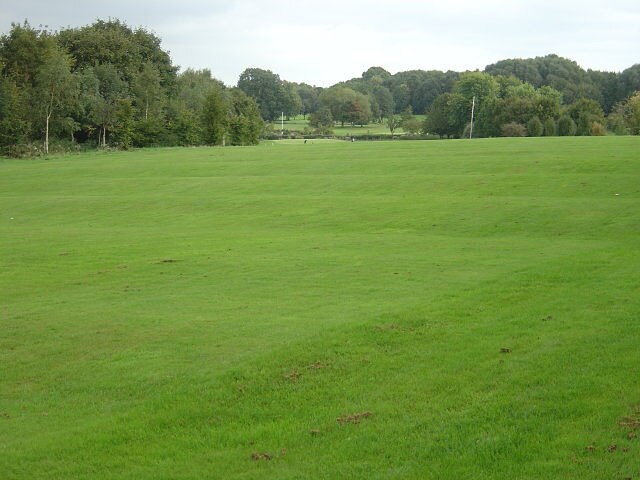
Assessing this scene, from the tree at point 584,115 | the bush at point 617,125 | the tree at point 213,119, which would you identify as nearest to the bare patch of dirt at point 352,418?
the tree at point 213,119

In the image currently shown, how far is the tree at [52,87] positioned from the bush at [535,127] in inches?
2257

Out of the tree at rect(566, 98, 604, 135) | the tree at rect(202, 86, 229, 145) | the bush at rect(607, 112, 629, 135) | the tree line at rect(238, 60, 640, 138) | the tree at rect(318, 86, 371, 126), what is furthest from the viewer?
the tree at rect(318, 86, 371, 126)

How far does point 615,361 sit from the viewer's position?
1012 centimetres

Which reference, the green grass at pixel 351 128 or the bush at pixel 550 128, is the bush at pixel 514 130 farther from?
the green grass at pixel 351 128

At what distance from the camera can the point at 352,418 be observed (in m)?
8.57

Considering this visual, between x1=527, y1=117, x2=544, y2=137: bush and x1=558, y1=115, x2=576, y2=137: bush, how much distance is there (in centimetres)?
243

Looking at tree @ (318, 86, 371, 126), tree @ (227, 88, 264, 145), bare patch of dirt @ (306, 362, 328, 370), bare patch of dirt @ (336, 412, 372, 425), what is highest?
tree @ (318, 86, 371, 126)

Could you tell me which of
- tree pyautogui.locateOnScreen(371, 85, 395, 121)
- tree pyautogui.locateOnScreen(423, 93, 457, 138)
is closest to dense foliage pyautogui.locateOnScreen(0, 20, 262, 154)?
tree pyautogui.locateOnScreen(423, 93, 457, 138)

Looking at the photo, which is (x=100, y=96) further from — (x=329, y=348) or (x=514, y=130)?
(x=329, y=348)

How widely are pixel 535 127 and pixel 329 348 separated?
9185 centimetres

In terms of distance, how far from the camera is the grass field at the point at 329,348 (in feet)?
25.4

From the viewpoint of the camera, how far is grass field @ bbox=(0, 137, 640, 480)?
7.74m

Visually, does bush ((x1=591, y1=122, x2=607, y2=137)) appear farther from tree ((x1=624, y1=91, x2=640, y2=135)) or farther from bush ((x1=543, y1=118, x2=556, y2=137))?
tree ((x1=624, y1=91, x2=640, y2=135))

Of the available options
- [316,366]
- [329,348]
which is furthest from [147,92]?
[316,366]
